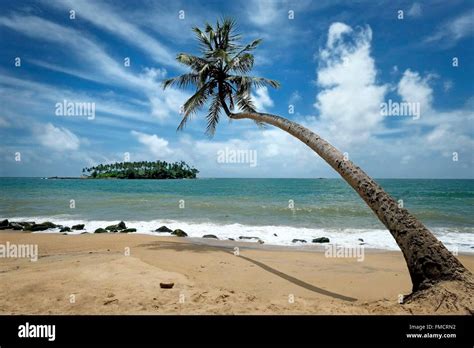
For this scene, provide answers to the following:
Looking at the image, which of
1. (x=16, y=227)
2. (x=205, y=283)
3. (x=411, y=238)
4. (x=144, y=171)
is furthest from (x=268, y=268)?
(x=144, y=171)

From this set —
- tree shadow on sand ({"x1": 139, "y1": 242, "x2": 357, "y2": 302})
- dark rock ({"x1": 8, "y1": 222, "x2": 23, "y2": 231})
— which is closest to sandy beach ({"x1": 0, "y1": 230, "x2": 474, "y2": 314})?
tree shadow on sand ({"x1": 139, "y1": 242, "x2": 357, "y2": 302})

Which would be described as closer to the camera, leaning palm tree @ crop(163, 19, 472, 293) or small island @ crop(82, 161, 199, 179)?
leaning palm tree @ crop(163, 19, 472, 293)

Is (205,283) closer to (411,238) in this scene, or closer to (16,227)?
(411,238)

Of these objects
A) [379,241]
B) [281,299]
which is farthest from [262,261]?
[379,241]

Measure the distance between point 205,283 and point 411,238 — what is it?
426 cm

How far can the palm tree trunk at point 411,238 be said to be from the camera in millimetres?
4664

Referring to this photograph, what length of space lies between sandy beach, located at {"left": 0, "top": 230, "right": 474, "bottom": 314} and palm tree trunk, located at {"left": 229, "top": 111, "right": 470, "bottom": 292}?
629mm

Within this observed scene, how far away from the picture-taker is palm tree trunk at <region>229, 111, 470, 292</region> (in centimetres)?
466

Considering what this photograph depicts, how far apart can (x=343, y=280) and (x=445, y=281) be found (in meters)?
2.58

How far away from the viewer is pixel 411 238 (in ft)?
16.4

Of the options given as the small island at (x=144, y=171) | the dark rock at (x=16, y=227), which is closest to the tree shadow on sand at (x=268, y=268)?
the dark rock at (x=16, y=227)
